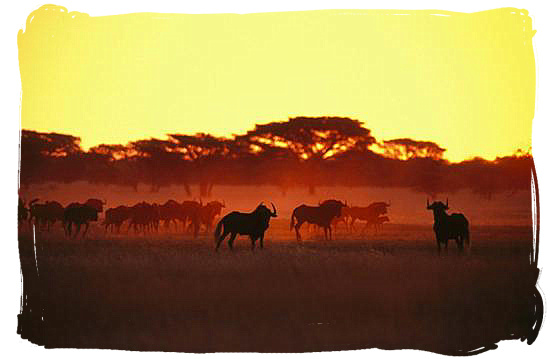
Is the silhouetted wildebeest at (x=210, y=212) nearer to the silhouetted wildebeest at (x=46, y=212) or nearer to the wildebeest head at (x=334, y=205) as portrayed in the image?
the wildebeest head at (x=334, y=205)

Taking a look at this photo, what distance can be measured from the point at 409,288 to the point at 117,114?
1660 mm

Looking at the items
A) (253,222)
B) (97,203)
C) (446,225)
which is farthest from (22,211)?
(446,225)

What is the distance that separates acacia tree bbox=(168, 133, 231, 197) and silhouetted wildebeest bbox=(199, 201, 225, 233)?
0.06 m

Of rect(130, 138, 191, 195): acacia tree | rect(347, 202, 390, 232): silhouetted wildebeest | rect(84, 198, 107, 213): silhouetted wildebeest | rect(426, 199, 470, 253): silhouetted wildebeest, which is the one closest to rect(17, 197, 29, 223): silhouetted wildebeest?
rect(84, 198, 107, 213): silhouetted wildebeest

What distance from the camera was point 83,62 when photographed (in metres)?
4.17

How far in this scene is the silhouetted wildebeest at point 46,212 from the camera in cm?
420

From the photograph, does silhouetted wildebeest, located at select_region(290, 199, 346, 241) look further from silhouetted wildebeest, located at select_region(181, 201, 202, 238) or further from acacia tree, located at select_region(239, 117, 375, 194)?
silhouetted wildebeest, located at select_region(181, 201, 202, 238)

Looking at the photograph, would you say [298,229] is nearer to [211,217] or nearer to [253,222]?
[253,222]

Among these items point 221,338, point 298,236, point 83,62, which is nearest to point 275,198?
point 298,236

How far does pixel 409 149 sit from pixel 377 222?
38cm

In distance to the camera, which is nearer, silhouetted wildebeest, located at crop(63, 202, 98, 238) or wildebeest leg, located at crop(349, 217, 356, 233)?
wildebeest leg, located at crop(349, 217, 356, 233)

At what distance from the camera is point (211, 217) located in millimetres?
4137

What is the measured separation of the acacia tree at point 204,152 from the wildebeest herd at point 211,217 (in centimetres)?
11

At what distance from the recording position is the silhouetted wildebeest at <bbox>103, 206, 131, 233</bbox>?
416 cm
